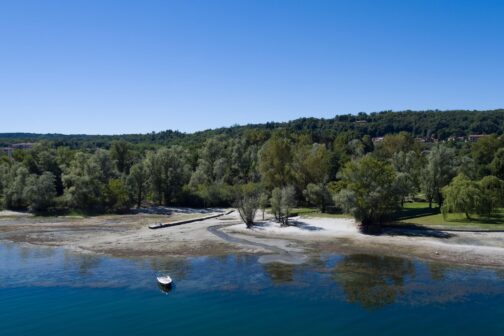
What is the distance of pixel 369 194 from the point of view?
48250 mm

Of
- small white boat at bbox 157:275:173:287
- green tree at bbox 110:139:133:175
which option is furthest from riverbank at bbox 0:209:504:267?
green tree at bbox 110:139:133:175

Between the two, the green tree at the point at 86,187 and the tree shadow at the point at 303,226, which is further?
the green tree at the point at 86,187

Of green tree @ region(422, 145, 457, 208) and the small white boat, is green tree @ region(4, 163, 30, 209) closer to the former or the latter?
the small white boat

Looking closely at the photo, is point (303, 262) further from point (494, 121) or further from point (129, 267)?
point (494, 121)

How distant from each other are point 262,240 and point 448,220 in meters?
21.1

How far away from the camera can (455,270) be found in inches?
1364

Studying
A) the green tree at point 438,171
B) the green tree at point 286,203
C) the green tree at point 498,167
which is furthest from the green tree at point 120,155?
the green tree at point 498,167

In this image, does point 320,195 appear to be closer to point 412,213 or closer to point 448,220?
point 412,213

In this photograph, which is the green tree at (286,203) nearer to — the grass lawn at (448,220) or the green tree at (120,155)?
the grass lawn at (448,220)

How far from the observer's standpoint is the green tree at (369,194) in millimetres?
48438

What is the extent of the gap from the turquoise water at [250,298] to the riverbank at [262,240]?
3062 mm

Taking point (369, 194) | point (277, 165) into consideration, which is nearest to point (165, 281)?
point (369, 194)

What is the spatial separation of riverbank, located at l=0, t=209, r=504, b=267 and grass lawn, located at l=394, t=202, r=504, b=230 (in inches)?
79.8

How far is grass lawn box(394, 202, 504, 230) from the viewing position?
1845 inches
